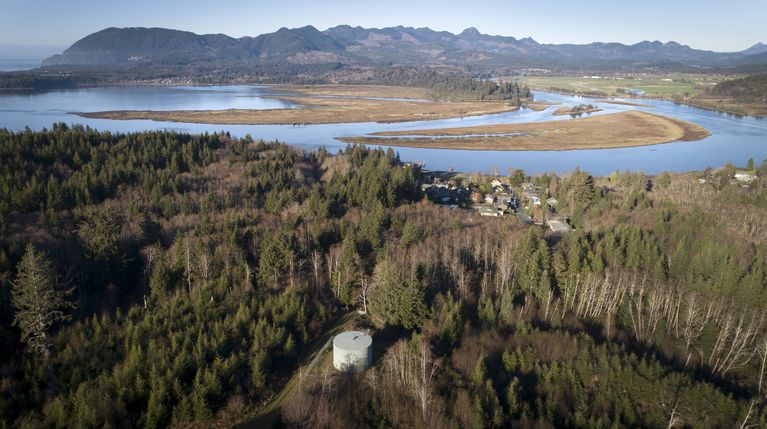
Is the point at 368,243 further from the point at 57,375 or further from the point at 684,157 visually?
the point at 684,157

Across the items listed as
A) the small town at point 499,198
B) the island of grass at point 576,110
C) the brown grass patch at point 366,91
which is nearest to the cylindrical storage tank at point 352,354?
the small town at point 499,198

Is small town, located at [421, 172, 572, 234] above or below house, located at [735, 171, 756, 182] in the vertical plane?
below

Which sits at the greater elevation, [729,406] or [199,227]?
[199,227]

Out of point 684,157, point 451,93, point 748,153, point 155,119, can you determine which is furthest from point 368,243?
point 451,93

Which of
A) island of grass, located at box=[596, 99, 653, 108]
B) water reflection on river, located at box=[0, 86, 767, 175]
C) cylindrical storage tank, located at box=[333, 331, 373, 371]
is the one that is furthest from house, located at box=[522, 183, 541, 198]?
island of grass, located at box=[596, 99, 653, 108]

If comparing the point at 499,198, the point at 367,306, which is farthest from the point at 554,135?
the point at 367,306

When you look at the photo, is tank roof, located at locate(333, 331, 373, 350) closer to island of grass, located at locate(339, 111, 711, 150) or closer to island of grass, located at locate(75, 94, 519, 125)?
island of grass, located at locate(339, 111, 711, 150)

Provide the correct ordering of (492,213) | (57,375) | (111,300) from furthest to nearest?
(492,213)
(111,300)
(57,375)
